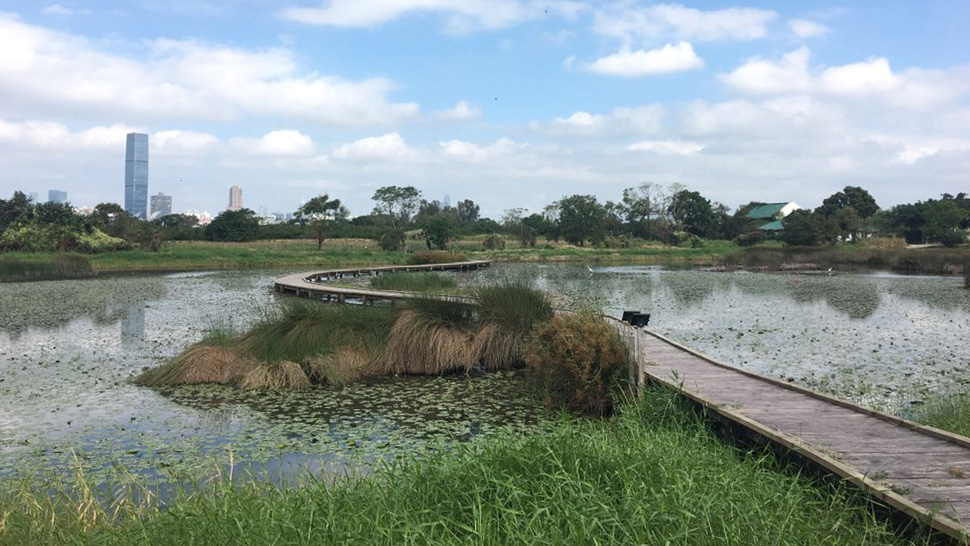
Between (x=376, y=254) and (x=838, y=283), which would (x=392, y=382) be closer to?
(x=838, y=283)

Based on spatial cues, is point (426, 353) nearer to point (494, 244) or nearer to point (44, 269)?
point (44, 269)

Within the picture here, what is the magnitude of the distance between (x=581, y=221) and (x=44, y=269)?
5180 cm

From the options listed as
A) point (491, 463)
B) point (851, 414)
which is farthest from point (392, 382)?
point (851, 414)

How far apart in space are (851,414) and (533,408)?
12.9 feet

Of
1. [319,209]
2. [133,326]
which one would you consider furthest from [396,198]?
[133,326]

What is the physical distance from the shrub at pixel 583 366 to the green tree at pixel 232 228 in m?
62.5

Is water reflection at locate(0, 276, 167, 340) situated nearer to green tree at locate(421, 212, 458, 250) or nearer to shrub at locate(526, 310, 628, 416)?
shrub at locate(526, 310, 628, 416)

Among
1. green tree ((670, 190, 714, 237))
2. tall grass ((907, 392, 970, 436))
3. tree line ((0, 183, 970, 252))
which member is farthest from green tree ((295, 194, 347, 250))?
tall grass ((907, 392, 970, 436))

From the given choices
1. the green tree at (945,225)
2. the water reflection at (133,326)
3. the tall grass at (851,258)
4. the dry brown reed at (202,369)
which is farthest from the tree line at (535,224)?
the dry brown reed at (202,369)

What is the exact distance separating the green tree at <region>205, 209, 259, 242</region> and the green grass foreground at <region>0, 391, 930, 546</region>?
64929mm

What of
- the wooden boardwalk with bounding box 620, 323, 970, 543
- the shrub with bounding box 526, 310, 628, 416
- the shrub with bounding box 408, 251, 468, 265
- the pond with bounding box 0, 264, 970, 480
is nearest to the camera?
the wooden boardwalk with bounding box 620, 323, 970, 543

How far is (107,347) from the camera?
14.5m

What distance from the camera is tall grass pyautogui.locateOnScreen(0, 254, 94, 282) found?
3497 centimetres

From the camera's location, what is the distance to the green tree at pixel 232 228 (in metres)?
66.3
